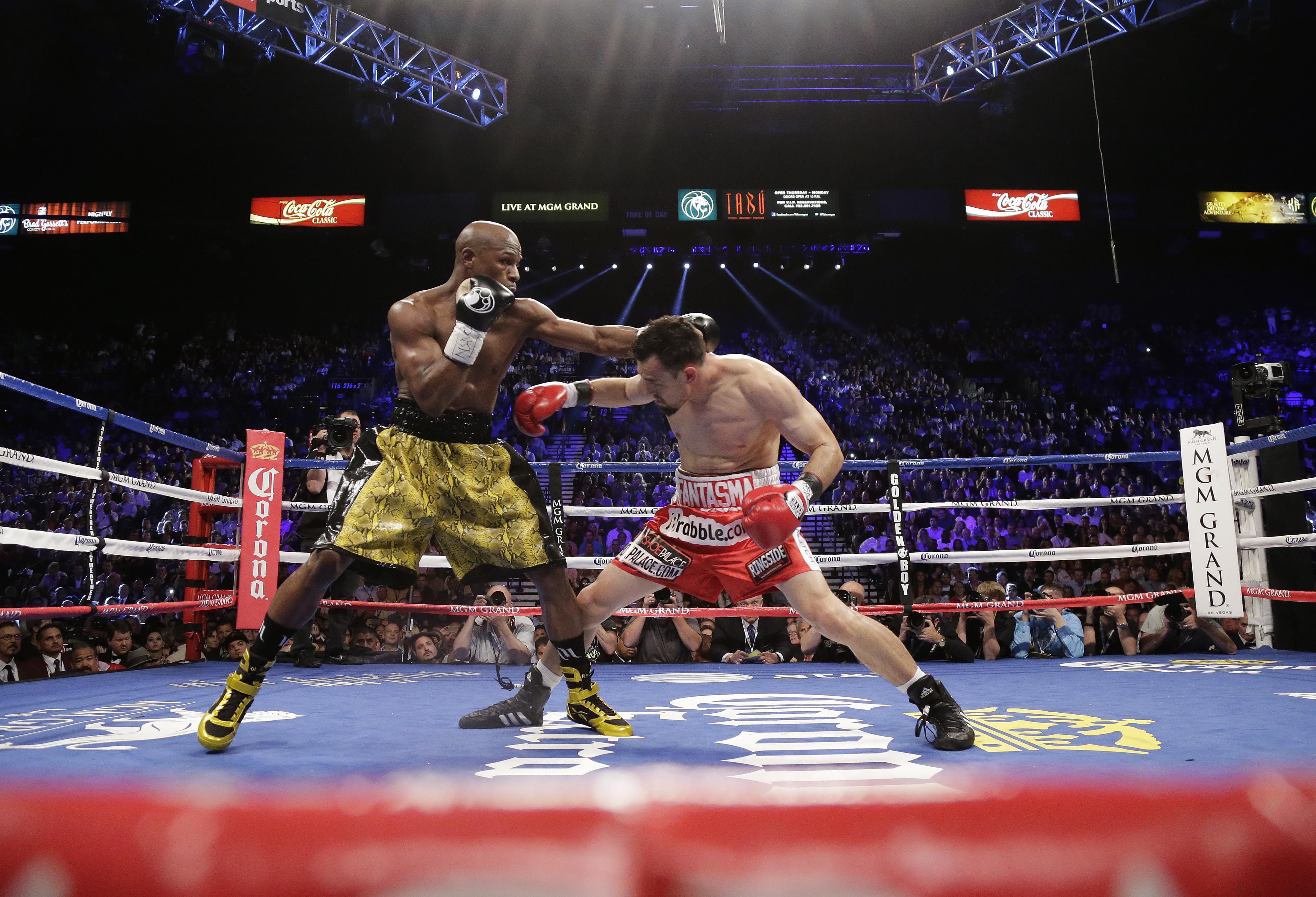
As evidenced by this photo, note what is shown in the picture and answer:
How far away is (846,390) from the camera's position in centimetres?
1344

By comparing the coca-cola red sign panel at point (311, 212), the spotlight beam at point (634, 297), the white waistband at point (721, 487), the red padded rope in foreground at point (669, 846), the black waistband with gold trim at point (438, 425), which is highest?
the coca-cola red sign panel at point (311, 212)

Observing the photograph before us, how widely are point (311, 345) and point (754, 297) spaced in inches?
312

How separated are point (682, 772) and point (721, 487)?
0.84 m

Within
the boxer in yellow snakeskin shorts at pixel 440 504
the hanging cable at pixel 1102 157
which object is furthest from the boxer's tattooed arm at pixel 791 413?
the hanging cable at pixel 1102 157

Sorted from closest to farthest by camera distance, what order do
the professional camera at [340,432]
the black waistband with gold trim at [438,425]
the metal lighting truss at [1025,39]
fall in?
the black waistband with gold trim at [438,425] < the professional camera at [340,432] < the metal lighting truss at [1025,39]

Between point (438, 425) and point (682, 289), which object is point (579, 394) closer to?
point (438, 425)

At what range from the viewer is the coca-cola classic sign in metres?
14.5

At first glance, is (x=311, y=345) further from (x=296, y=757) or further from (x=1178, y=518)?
(x=296, y=757)

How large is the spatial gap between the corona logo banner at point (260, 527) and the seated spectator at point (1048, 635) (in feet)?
12.0

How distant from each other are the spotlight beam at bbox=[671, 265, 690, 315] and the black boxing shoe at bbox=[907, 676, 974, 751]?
1456 cm

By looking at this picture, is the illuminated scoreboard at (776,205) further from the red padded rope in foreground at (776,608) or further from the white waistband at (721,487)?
the white waistband at (721,487)

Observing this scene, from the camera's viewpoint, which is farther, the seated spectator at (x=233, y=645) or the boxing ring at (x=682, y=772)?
the seated spectator at (x=233, y=645)

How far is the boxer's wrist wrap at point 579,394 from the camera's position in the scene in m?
2.36

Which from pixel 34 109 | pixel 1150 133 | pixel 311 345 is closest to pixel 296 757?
pixel 311 345
